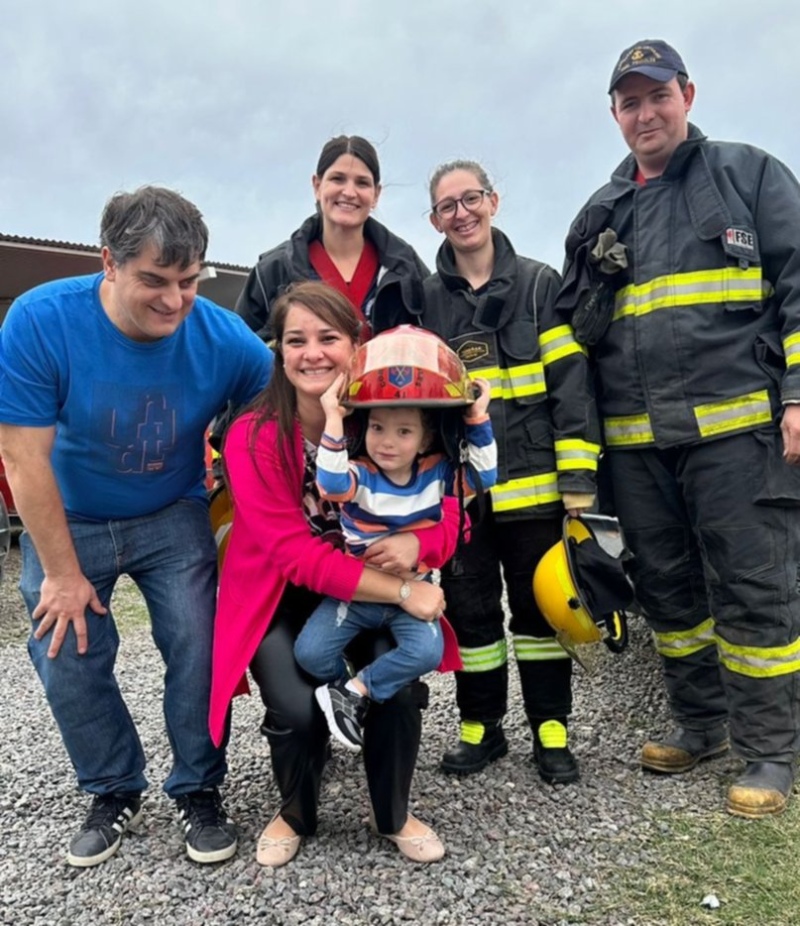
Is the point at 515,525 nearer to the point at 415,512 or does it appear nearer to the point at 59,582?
the point at 415,512

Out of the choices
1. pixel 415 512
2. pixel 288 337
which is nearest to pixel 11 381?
pixel 288 337

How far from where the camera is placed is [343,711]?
2.73 m

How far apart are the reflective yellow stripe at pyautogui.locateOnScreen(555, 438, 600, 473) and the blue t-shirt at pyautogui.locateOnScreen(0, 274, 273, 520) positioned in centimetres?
118

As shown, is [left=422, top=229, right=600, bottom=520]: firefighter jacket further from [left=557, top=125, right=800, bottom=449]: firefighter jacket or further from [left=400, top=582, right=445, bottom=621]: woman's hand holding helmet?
[left=400, top=582, right=445, bottom=621]: woman's hand holding helmet

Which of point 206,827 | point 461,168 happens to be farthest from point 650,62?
point 206,827

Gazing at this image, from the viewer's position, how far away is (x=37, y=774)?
12.5ft

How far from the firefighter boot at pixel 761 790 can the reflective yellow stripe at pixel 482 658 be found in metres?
1.01

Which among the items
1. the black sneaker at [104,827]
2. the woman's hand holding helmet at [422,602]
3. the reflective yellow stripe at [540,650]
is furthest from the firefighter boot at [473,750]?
the black sneaker at [104,827]

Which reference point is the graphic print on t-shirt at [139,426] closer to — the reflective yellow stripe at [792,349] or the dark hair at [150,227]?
the dark hair at [150,227]

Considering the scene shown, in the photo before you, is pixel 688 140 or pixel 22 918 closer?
pixel 22 918

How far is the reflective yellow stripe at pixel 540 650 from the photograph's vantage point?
11.7 ft

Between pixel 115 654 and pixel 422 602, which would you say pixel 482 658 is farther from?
pixel 115 654

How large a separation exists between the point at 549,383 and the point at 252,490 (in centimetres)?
131

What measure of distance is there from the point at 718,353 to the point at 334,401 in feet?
5.12
